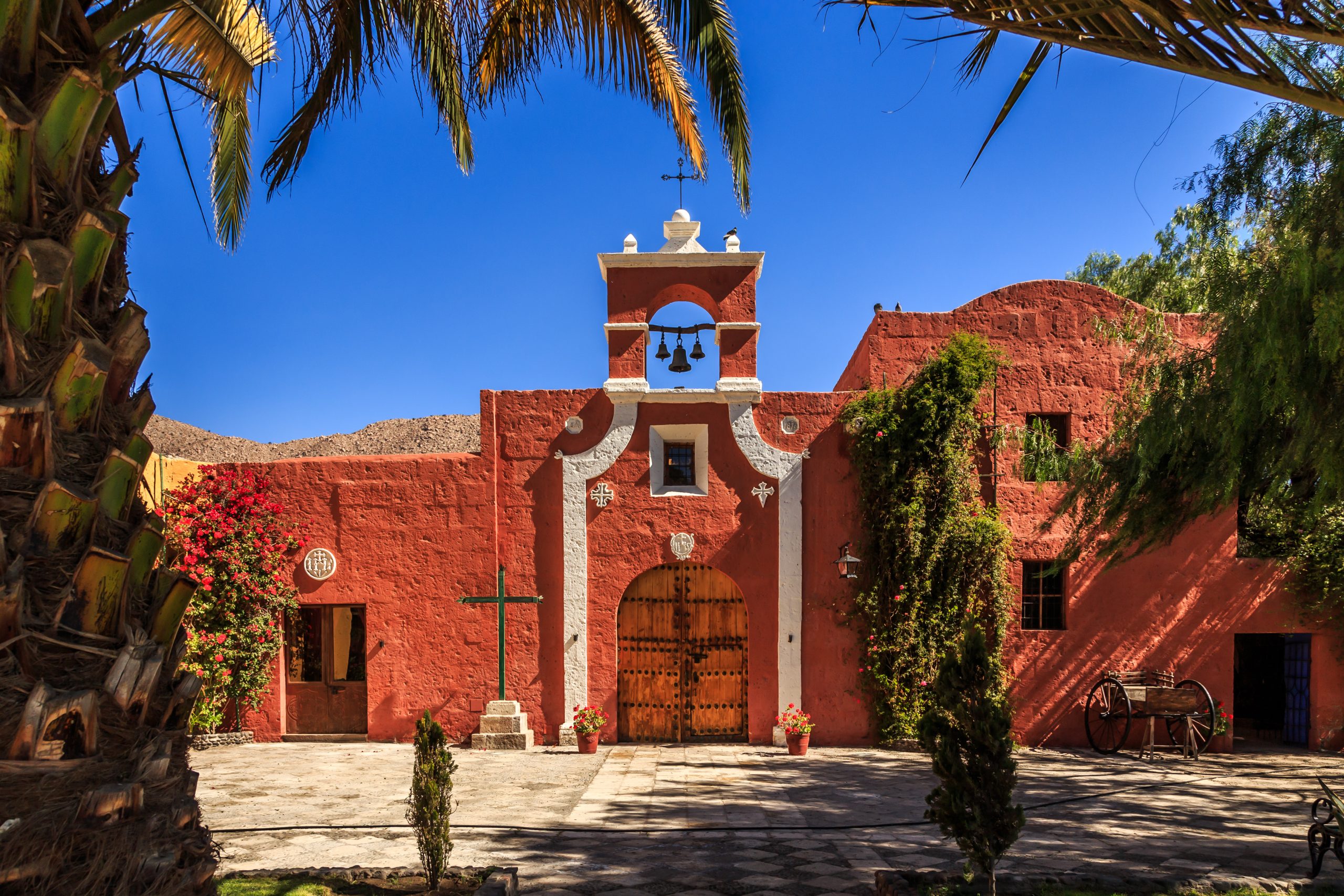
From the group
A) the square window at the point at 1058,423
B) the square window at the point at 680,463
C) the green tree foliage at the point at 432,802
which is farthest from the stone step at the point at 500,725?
the square window at the point at 1058,423

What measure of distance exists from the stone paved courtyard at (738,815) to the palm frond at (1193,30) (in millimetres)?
4645

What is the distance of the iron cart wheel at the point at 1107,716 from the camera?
1079cm

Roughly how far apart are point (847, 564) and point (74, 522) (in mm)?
9326

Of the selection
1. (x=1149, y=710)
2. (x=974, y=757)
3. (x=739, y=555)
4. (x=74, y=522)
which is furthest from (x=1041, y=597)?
(x=74, y=522)

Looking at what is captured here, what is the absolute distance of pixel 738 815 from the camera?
7.45m

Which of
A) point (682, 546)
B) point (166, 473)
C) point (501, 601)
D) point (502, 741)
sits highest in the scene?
point (166, 473)

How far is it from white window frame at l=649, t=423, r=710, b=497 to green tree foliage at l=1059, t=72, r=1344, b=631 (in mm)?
4405

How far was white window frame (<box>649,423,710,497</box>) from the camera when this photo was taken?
11.5m

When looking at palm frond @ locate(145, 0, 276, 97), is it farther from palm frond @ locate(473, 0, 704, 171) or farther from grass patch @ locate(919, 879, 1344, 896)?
grass patch @ locate(919, 879, 1344, 896)

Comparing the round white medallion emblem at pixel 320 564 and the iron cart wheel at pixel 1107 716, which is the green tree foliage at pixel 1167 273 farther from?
the round white medallion emblem at pixel 320 564

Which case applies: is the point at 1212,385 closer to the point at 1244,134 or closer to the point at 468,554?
the point at 1244,134

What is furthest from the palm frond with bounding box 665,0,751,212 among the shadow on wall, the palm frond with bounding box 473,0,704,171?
the shadow on wall

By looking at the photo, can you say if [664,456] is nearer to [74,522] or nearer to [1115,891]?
[1115,891]

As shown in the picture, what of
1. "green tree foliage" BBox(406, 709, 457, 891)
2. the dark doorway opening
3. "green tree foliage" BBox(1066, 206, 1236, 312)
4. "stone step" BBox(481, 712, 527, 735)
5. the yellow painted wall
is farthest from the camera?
"green tree foliage" BBox(1066, 206, 1236, 312)
